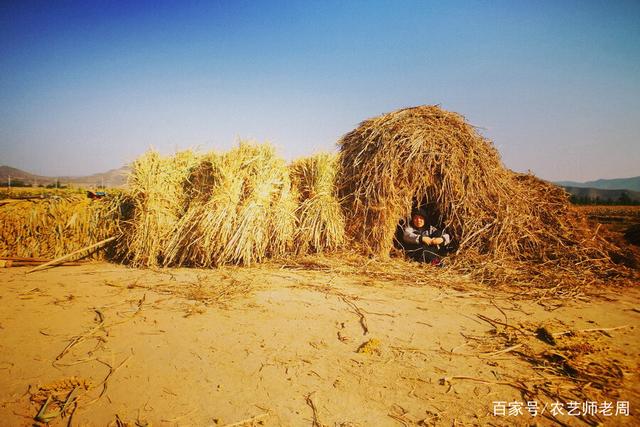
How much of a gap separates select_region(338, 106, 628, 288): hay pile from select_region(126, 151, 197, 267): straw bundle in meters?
3.20

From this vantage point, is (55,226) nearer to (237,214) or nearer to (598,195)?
(237,214)

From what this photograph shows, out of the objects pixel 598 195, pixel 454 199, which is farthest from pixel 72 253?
pixel 598 195

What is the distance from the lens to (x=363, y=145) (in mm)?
6422

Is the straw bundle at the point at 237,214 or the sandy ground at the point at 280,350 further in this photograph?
the straw bundle at the point at 237,214

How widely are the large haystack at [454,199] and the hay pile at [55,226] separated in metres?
4.52

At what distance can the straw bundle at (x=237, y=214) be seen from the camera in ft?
16.7

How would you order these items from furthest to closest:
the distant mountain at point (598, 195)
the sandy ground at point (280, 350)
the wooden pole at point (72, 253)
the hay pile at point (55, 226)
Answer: the distant mountain at point (598, 195) → the hay pile at point (55, 226) → the wooden pole at point (72, 253) → the sandy ground at point (280, 350)

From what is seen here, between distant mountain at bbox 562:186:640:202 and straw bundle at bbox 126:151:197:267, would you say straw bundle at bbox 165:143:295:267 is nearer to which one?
straw bundle at bbox 126:151:197:267

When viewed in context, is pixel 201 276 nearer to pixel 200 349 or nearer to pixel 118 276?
pixel 118 276

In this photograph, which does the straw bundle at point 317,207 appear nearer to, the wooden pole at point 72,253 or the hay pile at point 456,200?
the hay pile at point 456,200

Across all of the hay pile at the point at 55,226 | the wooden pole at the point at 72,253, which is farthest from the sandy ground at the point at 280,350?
the hay pile at the point at 55,226

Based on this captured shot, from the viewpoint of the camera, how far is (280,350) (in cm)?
267

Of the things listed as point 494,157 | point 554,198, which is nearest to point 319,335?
point 494,157

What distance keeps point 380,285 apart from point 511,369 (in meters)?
2.19
